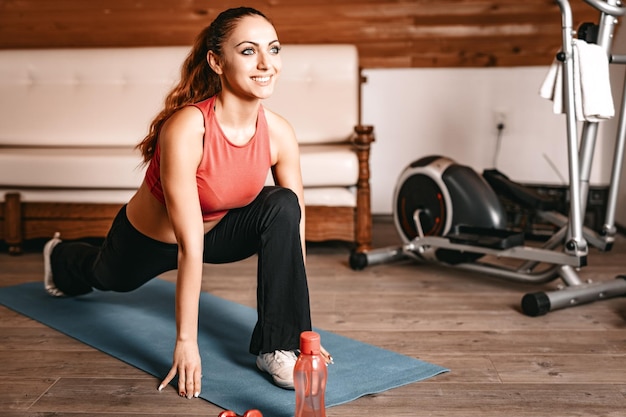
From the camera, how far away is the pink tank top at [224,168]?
5.79ft

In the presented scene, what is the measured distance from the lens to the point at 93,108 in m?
3.79

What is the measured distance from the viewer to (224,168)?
180cm

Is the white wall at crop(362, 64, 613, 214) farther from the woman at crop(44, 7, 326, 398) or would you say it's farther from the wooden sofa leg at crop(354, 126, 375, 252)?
the woman at crop(44, 7, 326, 398)

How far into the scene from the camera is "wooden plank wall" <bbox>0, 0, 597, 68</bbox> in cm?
378

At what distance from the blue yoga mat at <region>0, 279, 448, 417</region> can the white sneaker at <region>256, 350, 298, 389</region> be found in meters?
0.02

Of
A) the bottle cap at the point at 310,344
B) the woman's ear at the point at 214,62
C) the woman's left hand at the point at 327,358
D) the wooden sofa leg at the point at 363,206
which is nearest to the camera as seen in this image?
the bottle cap at the point at 310,344

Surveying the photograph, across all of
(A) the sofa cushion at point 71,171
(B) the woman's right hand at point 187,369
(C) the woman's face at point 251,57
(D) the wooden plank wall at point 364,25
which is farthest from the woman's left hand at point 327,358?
(D) the wooden plank wall at point 364,25

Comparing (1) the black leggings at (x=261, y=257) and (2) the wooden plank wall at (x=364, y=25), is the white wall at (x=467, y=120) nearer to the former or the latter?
(2) the wooden plank wall at (x=364, y=25)

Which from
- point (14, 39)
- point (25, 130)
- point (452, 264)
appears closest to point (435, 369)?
point (452, 264)

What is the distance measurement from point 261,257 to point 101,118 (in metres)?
2.27

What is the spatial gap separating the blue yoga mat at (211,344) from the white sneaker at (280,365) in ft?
0.08

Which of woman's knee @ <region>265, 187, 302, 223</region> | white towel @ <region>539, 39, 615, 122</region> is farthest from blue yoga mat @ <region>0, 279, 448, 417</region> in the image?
white towel @ <region>539, 39, 615, 122</region>

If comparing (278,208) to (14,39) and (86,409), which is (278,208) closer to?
(86,409)

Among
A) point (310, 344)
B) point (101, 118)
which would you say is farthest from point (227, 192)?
point (101, 118)
